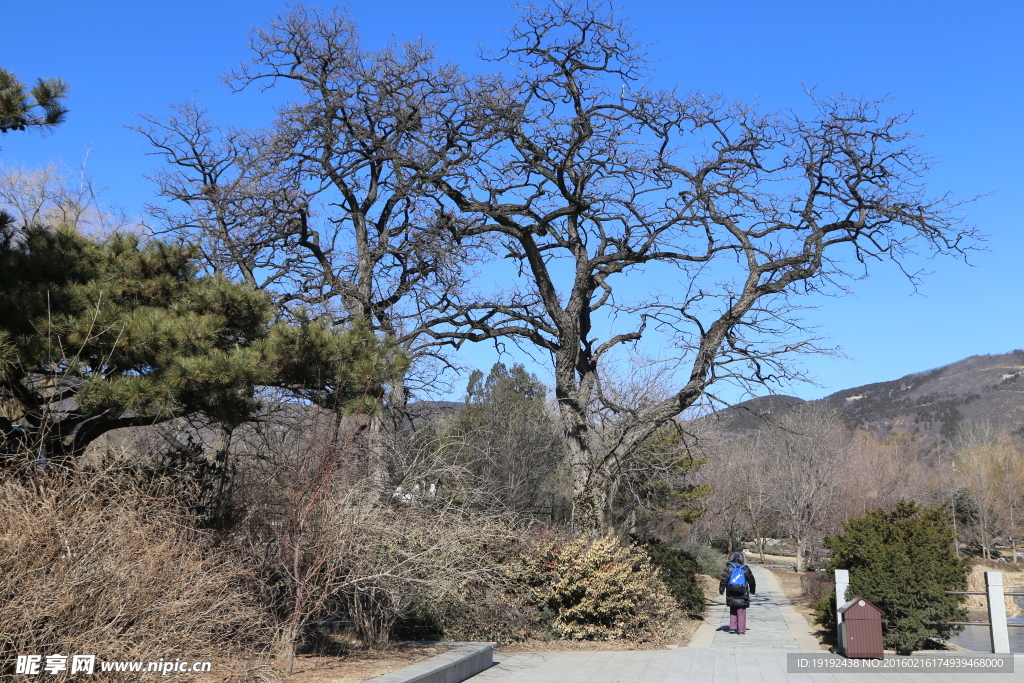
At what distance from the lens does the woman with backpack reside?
51.8 feet

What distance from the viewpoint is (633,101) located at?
16.5 meters

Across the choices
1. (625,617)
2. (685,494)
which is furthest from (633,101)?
(685,494)

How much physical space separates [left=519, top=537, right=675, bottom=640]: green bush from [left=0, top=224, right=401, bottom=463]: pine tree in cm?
489

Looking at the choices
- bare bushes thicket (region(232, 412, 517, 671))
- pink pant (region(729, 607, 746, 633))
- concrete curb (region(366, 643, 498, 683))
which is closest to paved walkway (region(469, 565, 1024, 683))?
concrete curb (region(366, 643, 498, 683))

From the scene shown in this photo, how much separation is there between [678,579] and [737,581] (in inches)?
102

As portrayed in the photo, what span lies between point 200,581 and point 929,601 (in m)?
11.3

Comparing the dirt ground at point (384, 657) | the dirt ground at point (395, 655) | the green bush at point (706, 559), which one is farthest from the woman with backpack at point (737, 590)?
the green bush at point (706, 559)

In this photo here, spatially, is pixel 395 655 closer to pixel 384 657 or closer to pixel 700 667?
pixel 384 657

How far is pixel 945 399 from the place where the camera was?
15725 centimetres

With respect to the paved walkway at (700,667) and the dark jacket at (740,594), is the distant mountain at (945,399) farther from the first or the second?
the paved walkway at (700,667)

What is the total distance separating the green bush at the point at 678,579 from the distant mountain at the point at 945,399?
76.2 m

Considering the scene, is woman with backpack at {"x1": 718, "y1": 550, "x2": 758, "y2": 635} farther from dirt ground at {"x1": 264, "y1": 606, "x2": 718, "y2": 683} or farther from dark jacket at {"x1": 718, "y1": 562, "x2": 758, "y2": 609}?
dirt ground at {"x1": 264, "y1": 606, "x2": 718, "y2": 683}

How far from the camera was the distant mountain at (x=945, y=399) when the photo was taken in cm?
13025

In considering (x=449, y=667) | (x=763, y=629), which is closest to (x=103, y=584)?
(x=449, y=667)
